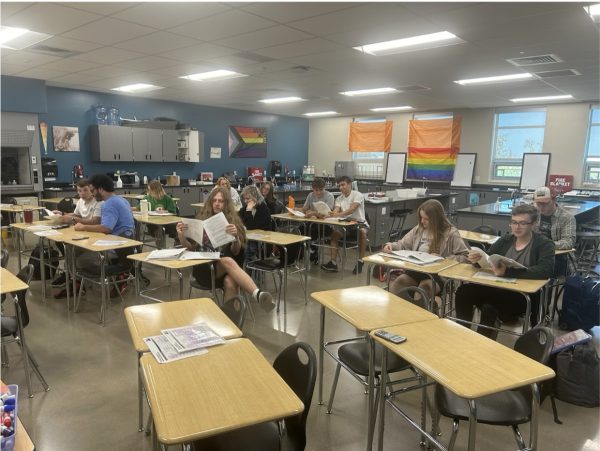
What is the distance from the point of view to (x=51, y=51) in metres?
5.27

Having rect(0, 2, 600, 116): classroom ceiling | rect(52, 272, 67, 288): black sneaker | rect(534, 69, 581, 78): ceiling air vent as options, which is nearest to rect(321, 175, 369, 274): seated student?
rect(0, 2, 600, 116): classroom ceiling

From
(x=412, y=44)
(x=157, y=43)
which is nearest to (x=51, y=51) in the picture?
(x=157, y=43)

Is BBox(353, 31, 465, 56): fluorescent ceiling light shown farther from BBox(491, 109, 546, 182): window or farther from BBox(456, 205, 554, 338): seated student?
BBox(491, 109, 546, 182): window

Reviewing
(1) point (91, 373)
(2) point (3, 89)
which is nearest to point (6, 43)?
(2) point (3, 89)

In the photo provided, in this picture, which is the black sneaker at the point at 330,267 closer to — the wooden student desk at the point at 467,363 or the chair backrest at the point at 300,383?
the wooden student desk at the point at 467,363

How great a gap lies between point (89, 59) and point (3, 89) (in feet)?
8.02

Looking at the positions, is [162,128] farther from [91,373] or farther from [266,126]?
[91,373]

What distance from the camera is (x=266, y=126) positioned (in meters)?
12.0

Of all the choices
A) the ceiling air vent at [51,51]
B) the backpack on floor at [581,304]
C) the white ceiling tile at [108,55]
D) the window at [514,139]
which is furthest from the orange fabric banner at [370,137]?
the backpack on floor at [581,304]

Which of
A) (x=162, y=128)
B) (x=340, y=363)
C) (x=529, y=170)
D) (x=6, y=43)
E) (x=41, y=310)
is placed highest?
(x=6, y=43)

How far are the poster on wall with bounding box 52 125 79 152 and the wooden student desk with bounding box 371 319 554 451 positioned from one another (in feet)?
27.2

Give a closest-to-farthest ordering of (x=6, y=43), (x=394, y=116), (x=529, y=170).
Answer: (x=6, y=43) < (x=529, y=170) < (x=394, y=116)

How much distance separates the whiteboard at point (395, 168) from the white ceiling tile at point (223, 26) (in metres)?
7.54

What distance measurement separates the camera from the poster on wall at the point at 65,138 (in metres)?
8.16
